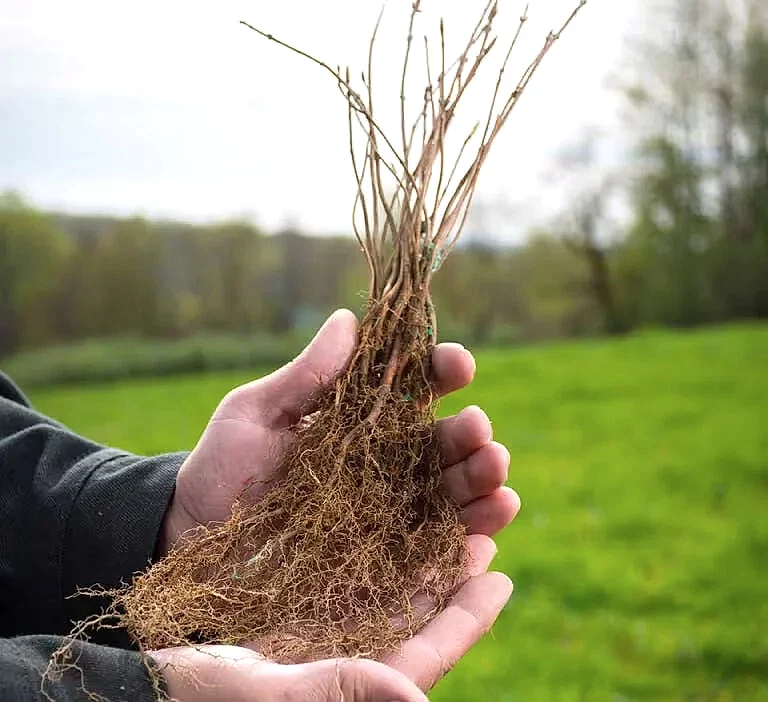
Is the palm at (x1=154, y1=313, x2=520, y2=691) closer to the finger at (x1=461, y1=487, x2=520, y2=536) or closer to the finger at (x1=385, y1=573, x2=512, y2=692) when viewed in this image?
the finger at (x1=461, y1=487, x2=520, y2=536)

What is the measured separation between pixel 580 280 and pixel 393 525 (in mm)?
9915

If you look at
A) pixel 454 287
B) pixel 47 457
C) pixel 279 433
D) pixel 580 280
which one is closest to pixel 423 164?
pixel 279 433

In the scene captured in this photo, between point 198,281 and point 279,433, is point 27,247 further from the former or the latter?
point 279,433

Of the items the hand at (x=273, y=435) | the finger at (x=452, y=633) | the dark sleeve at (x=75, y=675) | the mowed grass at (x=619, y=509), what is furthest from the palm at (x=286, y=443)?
the mowed grass at (x=619, y=509)

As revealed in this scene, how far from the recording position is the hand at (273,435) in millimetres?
1650

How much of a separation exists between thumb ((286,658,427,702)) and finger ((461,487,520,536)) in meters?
0.62

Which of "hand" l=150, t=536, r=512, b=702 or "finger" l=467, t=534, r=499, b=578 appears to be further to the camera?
"finger" l=467, t=534, r=499, b=578

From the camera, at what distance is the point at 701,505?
201 inches

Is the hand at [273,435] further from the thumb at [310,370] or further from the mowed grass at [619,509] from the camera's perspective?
the mowed grass at [619,509]

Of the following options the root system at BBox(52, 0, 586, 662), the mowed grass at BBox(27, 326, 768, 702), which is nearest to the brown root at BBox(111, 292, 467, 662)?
the root system at BBox(52, 0, 586, 662)

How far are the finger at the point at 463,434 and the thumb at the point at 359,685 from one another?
2.02 ft

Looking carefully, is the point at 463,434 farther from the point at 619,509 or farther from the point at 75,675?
the point at 619,509

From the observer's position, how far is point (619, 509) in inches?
199

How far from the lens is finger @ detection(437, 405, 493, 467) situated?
167 centimetres
